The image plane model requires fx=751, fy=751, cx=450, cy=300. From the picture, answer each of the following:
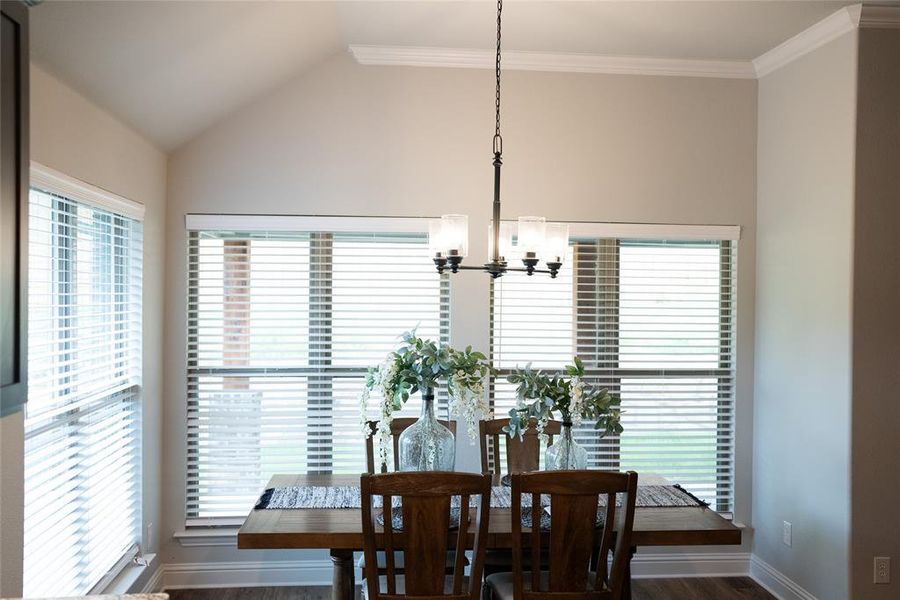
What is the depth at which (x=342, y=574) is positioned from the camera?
109 inches

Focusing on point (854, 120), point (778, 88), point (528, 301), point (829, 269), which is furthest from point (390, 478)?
point (778, 88)

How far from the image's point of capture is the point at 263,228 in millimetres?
4008

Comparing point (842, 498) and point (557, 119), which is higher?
point (557, 119)

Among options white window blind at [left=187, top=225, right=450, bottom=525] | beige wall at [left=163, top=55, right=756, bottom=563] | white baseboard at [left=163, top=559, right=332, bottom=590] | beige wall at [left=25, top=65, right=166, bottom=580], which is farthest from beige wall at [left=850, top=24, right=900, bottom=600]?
beige wall at [left=25, top=65, right=166, bottom=580]

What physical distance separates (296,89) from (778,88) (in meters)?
2.56

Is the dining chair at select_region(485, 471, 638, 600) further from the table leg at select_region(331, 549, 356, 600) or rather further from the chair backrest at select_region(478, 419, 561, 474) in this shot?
the chair backrest at select_region(478, 419, 561, 474)

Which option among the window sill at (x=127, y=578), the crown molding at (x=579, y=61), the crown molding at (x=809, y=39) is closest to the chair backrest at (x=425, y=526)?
the window sill at (x=127, y=578)

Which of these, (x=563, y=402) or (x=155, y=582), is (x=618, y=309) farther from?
(x=155, y=582)

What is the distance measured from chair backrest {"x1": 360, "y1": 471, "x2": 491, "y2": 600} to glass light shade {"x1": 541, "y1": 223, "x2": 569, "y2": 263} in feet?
2.99

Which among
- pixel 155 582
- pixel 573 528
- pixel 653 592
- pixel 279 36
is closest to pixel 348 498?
pixel 573 528

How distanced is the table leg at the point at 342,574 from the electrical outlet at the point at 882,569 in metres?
2.37

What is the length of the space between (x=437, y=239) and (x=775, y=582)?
106 inches

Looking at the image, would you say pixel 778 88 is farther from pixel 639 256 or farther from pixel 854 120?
pixel 639 256

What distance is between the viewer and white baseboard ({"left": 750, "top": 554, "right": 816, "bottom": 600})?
3.73 meters
